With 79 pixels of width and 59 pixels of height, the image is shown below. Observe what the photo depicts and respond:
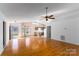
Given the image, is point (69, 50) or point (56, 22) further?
point (56, 22)

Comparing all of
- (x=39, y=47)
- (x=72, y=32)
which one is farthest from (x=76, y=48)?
(x=39, y=47)

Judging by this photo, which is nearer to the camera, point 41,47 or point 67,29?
point 67,29

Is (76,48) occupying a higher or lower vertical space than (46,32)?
lower

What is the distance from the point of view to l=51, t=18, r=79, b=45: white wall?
3383 millimetres

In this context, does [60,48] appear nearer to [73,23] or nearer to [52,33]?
[52,33]

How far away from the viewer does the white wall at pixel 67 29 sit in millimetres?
3383

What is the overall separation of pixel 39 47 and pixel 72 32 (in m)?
1.23

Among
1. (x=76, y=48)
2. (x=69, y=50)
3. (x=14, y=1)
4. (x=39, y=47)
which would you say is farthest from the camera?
(x=39, y=47)

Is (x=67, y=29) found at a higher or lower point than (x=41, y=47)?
higher

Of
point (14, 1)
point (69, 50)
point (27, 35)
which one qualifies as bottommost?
point (69, 50)

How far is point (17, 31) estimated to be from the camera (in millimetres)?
3811

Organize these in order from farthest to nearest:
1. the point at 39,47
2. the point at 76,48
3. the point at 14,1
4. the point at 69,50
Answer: the point at 39,47 → the point at 76,48 → the point at 69,50 → the point at 14,1

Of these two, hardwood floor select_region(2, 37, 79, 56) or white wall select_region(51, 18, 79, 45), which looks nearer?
hardwood floor select_region(2, 37, 79, 56)

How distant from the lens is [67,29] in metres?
3.47
